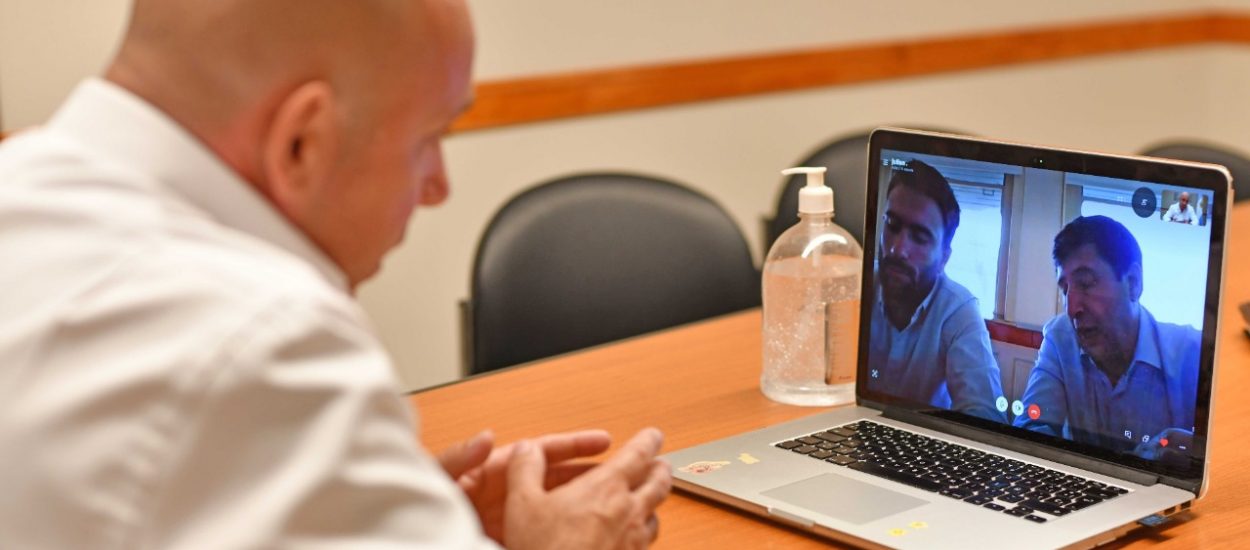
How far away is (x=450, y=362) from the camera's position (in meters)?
3.69

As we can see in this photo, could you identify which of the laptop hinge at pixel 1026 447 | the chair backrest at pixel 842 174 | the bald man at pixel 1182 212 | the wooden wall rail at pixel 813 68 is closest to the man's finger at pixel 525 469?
the laptop hinge at pixel 1026 447

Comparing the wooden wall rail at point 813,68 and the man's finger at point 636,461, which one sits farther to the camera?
the wooden wall rail at point 813,68

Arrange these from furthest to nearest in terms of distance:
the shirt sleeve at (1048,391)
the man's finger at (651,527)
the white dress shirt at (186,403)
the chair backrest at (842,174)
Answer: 1. the chair backrest at (842,174)
2. the shirt sleeve at (1048,391)
3. the man's finger at (651,527)
4. the white dress shirt at (186,403)

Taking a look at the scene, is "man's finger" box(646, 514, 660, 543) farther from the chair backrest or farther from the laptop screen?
the chair backrest

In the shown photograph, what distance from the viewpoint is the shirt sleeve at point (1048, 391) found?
4.82 feet

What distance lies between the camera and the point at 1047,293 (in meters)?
1.47

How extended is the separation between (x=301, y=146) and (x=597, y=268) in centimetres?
147

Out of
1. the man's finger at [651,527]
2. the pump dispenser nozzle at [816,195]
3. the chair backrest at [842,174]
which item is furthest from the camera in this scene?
the chair backrest at [842,174]

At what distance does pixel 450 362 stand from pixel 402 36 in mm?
2740

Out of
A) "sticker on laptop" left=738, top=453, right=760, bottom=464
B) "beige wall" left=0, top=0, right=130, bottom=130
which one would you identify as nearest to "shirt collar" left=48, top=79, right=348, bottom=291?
"sticker on laptop" left=738, top=453, right=760, bottom=464

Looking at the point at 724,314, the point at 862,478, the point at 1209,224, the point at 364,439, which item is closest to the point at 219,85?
the point at 364,439

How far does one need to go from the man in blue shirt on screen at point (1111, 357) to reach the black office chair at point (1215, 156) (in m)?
1.69

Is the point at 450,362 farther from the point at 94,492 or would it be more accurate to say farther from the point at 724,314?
the point at 94,492

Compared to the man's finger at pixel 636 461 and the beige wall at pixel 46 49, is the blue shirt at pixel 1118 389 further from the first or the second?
the beige wall at pixel 46 49
